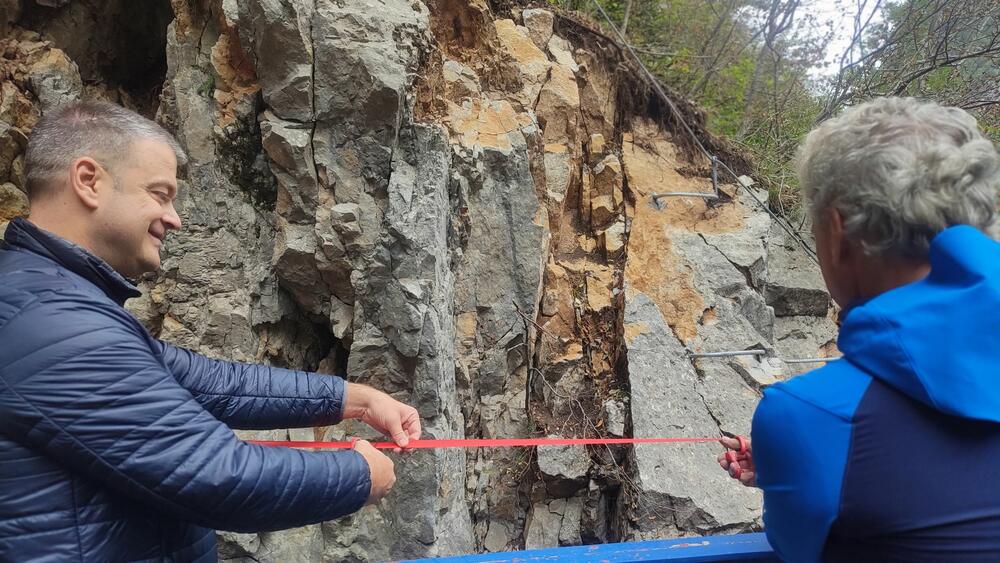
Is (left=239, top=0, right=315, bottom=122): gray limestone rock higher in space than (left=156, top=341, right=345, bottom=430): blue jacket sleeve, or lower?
higher

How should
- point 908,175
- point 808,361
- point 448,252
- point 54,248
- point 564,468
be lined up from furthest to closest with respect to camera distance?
point 808,361
point 564,468
point 448,252
point 54,248
point 908,175

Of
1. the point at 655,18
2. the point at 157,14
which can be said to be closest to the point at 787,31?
the point at 655,18

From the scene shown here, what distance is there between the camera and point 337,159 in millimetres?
3195

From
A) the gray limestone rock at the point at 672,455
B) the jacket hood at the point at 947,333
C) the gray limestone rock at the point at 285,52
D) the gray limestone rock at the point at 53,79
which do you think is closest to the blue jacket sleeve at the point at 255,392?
the jacket hood at the point at 947,333

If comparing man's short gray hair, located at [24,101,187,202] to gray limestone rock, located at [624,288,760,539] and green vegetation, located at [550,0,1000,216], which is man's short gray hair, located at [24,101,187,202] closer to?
gray limestone rock, located at [624,288,760,539]

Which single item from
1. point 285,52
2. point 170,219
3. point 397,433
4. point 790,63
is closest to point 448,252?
point 285,52

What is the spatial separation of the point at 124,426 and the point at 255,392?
0.66 meters

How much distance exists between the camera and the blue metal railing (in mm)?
1699

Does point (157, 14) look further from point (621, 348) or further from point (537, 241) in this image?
point (621, 348)

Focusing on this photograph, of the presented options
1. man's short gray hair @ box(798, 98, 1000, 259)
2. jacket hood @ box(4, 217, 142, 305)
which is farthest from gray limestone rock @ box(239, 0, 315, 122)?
man's short gray hair @ box(798, 98, 1000, 259)

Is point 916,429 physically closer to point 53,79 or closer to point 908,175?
point 908,175

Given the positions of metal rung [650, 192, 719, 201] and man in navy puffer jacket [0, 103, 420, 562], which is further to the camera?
metal rung [650, 192, 719, 201]

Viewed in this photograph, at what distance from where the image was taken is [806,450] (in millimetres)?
873

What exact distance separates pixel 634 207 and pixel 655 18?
4.54m
